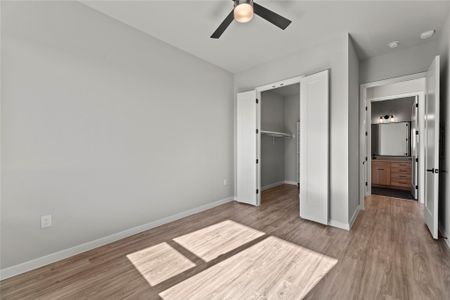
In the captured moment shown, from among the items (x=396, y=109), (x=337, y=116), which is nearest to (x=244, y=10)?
(x=337, y=116)

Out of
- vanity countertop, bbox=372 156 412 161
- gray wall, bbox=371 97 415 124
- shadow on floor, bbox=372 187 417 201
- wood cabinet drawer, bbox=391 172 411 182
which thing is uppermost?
gray wall, bbox=371 97 415 124

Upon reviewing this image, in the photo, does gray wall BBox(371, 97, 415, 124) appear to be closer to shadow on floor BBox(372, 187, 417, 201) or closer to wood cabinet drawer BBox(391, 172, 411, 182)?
wood cabinet drawer BBox(391, 172, 411, 182)

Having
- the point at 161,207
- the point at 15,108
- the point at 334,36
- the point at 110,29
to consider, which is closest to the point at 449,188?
the point at 334,36

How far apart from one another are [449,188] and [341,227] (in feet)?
4.22

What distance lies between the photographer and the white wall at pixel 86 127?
1.90 m

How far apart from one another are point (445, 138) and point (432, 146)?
0.55ft

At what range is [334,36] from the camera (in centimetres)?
292

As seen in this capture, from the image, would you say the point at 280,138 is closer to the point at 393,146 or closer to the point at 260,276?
the point at 393,146

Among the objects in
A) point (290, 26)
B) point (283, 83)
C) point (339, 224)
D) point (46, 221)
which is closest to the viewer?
point (46, 221)

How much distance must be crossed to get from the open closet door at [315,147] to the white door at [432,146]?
119 cm

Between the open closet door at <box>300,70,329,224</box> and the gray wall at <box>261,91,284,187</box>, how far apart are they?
7.07 ft

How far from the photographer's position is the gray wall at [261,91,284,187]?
5473mm

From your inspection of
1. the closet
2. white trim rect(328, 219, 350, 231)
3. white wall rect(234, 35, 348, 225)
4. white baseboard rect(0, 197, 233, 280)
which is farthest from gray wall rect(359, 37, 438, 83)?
white baseboard rect(0, 197, 233, 280)

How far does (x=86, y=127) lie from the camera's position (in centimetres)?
231
